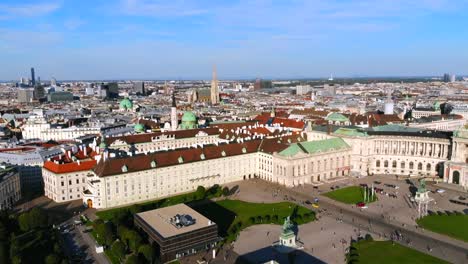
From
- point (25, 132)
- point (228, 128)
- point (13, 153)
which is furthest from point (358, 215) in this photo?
point (25, 132)

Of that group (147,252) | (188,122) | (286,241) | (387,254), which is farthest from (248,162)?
(147,252)

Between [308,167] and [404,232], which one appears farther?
[308,167]

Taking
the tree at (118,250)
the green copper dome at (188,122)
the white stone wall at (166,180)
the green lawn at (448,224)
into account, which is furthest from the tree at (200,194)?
the green copper dome at (188,122)

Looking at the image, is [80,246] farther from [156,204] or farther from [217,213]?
[217,213]

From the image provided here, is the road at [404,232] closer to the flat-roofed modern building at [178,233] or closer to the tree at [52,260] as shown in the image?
the flat-roofed modern building at [178,233]

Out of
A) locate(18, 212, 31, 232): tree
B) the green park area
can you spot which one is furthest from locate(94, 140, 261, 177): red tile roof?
locate(18, 212, 31, 232): tree
